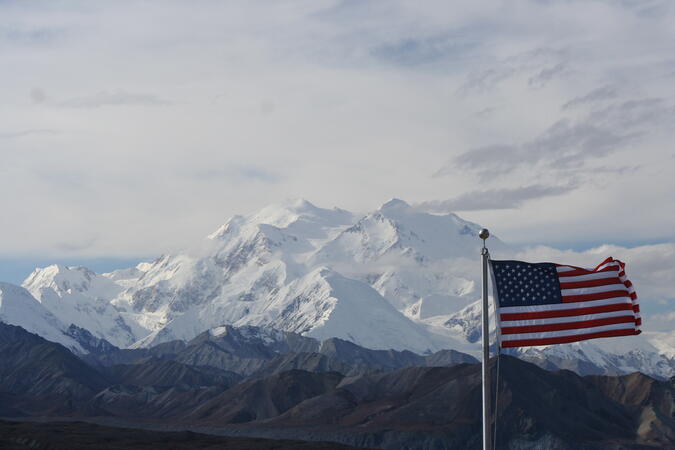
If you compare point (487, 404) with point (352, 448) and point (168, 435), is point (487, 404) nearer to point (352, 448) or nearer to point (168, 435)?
point (352, 448)

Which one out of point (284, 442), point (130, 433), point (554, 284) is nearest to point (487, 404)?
point (554, 284)

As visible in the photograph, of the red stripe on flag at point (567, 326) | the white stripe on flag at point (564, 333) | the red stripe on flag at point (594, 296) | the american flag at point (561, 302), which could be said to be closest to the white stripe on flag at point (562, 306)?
the american flag at point (561, 302)

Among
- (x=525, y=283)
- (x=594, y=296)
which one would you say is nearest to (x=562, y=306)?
(x=594, y=296)

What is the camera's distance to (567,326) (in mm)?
36250

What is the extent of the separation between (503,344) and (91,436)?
502 feet

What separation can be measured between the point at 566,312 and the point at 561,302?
400 millimetres

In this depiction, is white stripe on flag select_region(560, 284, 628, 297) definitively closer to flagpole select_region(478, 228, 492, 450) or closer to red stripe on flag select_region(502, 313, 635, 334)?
red stripe on flag select_region(502, 313, 635, 334)

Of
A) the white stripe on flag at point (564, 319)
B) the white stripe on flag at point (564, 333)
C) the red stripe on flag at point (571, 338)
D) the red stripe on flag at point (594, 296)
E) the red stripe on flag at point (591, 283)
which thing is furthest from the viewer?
the red stripe on flag at point (591, 283)

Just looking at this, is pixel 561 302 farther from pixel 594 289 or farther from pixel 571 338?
pixel 571 338

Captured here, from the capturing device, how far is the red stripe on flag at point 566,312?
115ft

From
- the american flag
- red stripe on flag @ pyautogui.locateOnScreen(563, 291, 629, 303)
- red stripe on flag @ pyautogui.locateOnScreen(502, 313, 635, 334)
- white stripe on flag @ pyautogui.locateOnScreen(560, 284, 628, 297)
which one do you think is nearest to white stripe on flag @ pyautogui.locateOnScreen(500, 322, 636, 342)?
the american flag

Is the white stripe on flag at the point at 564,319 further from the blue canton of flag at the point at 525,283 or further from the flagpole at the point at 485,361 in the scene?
the flagpole at the point at 485,361

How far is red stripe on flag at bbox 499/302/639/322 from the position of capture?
115 ft

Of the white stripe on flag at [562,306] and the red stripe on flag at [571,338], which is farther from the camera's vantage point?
the red stripe on flag at [571,338]
